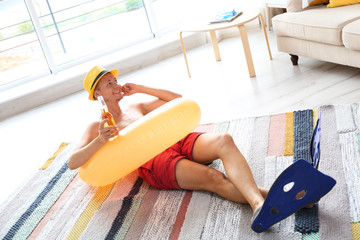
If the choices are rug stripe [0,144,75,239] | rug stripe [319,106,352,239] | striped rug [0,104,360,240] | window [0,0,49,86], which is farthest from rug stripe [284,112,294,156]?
window [0,0,49,86]

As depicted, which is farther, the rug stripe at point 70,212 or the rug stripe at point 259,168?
the rug stripe at point 70,212

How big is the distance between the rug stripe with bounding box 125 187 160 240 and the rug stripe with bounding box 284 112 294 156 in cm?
78

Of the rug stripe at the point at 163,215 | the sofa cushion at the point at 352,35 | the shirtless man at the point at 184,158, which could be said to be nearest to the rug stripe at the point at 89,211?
the shirtless man at the point at 184,158

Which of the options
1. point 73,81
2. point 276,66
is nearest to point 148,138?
point 276,66

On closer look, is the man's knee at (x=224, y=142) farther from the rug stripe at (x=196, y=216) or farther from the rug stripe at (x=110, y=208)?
the rug stripe at (x=110, y=208)

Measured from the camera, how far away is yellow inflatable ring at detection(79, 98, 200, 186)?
2.48m

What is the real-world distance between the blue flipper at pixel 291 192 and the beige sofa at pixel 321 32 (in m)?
1.47

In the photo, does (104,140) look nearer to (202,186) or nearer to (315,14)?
(202,186)

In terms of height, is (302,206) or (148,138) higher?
(148,138)

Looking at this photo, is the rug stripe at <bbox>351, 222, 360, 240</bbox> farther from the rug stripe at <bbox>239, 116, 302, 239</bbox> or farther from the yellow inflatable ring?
the yellow inflatable ring

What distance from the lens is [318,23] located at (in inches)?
135

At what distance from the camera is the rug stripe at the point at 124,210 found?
8.00ft

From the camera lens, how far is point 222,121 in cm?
333

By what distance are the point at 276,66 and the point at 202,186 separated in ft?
6.30
